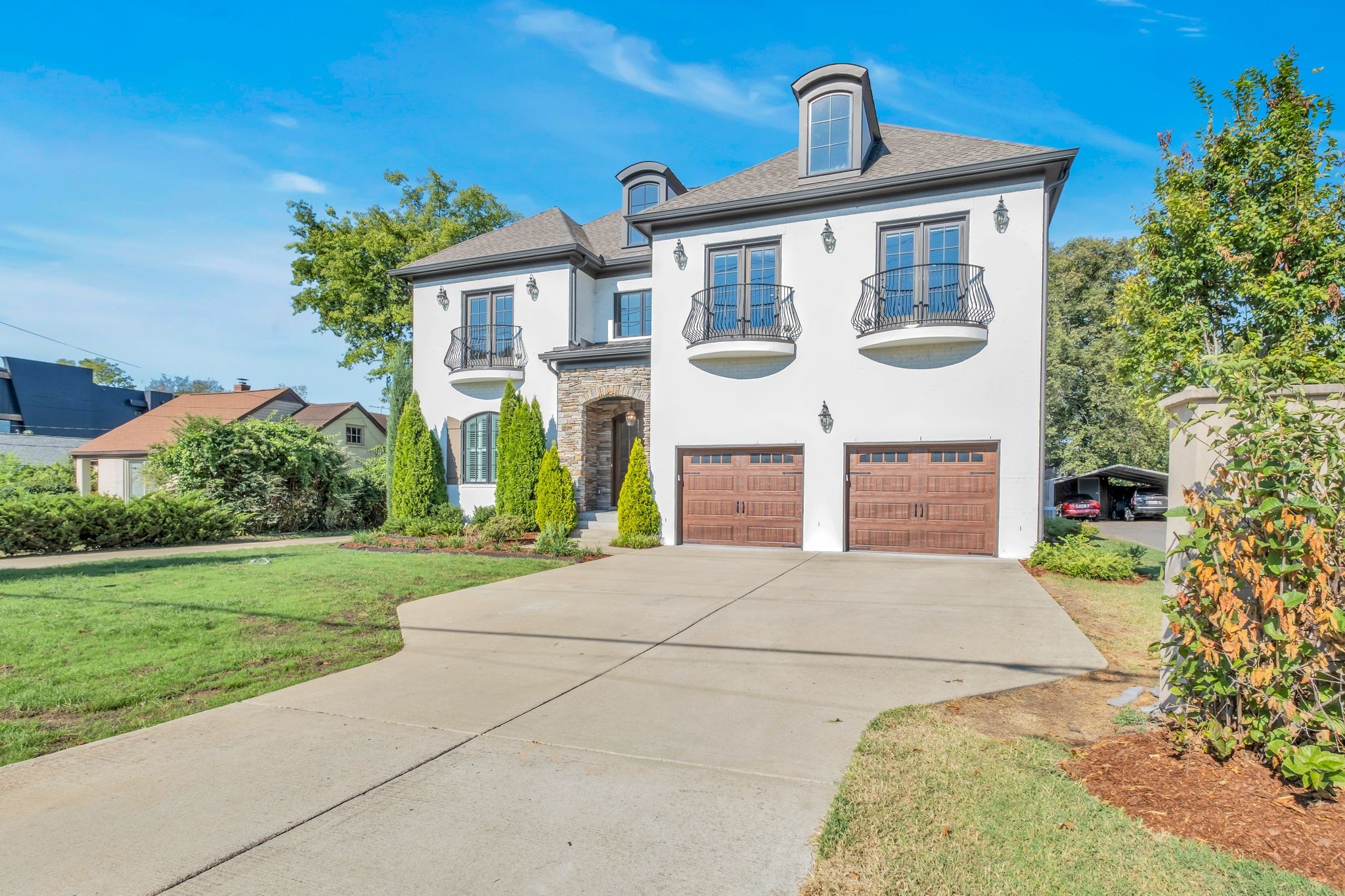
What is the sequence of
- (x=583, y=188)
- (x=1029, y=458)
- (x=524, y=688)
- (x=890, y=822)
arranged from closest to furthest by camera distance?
(x=890, y=822) < (x=524, y=688) < (x=1029, y=458) < (x=583, y=188)

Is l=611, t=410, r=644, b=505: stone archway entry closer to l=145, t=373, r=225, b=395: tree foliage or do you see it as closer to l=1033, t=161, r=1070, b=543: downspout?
l=1033, t=161, r=1070, b=543: downspout

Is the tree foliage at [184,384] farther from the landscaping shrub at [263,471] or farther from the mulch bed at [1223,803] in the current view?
the mulch bed at [1223,803]

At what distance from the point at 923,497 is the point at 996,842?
416 inches

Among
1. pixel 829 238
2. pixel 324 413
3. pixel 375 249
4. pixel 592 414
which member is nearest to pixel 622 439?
pixel 592 414

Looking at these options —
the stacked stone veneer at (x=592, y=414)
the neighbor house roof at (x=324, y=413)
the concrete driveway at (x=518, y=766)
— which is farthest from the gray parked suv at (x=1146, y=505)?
the neighbor house roof at (x=324, y=413)

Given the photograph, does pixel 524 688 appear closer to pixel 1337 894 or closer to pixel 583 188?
pixel 1337 894

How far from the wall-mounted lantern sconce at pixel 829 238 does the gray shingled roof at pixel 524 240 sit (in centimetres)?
630

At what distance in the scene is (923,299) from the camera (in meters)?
12.5

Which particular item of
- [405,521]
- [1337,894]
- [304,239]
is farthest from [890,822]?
[304,239]

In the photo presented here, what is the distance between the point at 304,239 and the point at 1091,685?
3059 centimetres

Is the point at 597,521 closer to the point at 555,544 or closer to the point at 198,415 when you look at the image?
the point at 555,544

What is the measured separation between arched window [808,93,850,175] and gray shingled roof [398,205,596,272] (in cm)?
607

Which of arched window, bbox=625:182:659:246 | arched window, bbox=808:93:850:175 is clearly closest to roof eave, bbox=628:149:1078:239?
arched window, bbox=808:93:850:175

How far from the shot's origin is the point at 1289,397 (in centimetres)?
322
